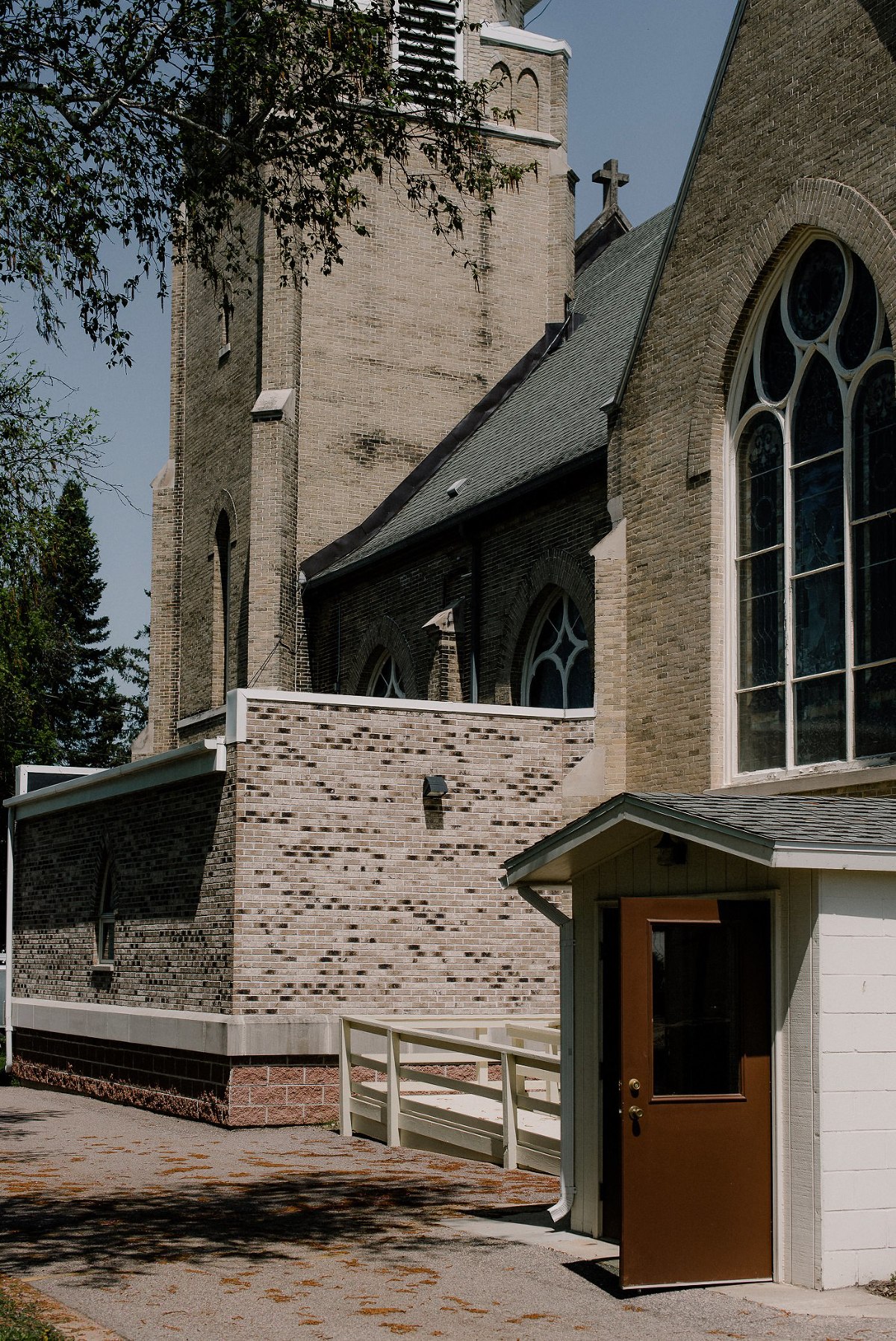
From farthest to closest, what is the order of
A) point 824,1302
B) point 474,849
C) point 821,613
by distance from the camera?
point 474,849 → point 821,613 → point 824,1302

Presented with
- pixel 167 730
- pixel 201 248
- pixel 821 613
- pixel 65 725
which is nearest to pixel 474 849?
pixel 821 613

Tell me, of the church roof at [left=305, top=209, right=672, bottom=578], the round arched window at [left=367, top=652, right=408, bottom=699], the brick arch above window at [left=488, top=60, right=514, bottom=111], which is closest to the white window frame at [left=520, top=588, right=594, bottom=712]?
the church roof at [left=305, top=209, right=672, bottom=578]

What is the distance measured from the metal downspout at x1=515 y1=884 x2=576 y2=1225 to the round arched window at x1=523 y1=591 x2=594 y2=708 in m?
10.3

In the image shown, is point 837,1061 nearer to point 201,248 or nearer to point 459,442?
point 201,248

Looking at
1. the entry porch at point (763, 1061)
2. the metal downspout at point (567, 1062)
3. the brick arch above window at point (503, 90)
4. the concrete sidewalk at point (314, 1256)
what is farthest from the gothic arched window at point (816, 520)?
the brick arch above window at point (503, 90)

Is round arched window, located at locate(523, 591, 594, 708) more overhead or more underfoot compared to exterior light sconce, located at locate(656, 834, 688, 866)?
more overhead

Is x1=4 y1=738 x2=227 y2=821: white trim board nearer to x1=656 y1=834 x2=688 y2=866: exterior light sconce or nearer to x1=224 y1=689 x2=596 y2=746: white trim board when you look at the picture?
x1=224 y1=689 x2=596 y2=746: white trim board

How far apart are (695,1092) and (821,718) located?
608 cm

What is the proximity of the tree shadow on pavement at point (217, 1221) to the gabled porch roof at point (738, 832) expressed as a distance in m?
2.37

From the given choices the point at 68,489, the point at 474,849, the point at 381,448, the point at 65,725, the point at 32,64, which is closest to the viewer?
the point at 32,64

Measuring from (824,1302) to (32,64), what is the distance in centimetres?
984

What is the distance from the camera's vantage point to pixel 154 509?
33.0 m

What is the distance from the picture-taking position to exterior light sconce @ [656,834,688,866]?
9766 mm

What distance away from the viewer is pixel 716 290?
15.9 metres
